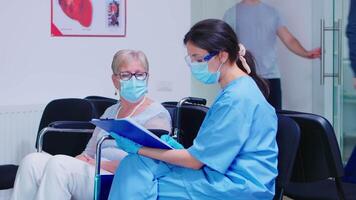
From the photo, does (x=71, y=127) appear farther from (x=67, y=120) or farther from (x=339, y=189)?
(x=339, y=189)

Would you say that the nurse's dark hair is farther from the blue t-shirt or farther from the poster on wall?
the blue t-shirt

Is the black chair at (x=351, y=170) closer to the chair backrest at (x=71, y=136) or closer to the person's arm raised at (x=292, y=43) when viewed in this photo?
the chair backrest at (x=71, y=136)

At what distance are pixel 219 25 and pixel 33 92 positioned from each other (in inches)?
77.2

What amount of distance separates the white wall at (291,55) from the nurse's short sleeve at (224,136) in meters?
2.48

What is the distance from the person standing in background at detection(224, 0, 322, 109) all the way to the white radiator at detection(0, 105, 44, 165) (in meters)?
1.64

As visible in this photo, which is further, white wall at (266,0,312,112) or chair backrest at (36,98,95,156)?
white wall at (266,0,312,112)

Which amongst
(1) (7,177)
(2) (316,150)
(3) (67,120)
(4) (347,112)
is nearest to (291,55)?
(4) (347,112)

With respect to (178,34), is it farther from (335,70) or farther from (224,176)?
(224,176)

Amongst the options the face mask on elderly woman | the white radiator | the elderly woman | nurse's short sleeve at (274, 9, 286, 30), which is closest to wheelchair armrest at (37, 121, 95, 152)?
the elderly woman

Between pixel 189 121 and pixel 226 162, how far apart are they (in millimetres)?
861

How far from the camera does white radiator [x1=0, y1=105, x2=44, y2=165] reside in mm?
3527

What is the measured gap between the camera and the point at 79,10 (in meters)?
3.91

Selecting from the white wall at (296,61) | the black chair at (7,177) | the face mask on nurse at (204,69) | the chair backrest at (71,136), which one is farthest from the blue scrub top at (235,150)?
the white wall at (296,61)

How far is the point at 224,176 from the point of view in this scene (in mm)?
1993
